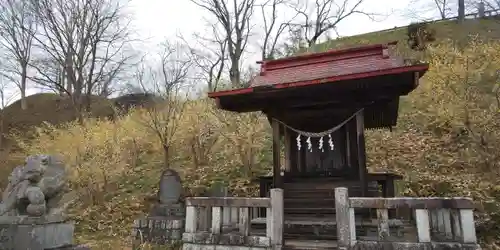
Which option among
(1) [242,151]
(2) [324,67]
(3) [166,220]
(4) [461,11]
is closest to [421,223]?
(2) [324,67]

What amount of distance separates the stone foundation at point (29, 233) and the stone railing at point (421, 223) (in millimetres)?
5050

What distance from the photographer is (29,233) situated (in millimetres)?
5762

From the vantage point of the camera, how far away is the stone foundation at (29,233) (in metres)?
5.77

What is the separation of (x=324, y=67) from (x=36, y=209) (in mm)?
6825

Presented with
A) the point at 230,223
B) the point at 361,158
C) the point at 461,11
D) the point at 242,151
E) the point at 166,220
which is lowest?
the point at 166,220

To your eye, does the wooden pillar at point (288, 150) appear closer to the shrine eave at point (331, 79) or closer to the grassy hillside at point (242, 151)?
the shrine eave at point (331, 79)

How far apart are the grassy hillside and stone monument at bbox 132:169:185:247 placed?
0.65 meters

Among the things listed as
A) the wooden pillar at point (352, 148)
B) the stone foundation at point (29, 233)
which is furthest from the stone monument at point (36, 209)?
the wooden pillar at point (352, 148)

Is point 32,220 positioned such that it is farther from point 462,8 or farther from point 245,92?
point 462,8

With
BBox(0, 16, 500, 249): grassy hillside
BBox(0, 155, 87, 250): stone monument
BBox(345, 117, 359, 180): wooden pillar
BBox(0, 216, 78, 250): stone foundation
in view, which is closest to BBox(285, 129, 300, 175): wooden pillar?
BBox(345, 117, 359, 180): wooden pillar

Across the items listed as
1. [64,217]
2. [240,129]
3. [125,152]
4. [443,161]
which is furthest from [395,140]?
[64,217]

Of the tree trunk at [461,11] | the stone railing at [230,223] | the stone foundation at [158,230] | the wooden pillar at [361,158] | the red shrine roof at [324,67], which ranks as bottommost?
the stone foundation at [158,230]

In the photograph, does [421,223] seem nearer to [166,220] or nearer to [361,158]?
[361,158]

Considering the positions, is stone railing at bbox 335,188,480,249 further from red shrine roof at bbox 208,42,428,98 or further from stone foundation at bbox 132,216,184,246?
stone foundation at bbox 132,216,184,246
